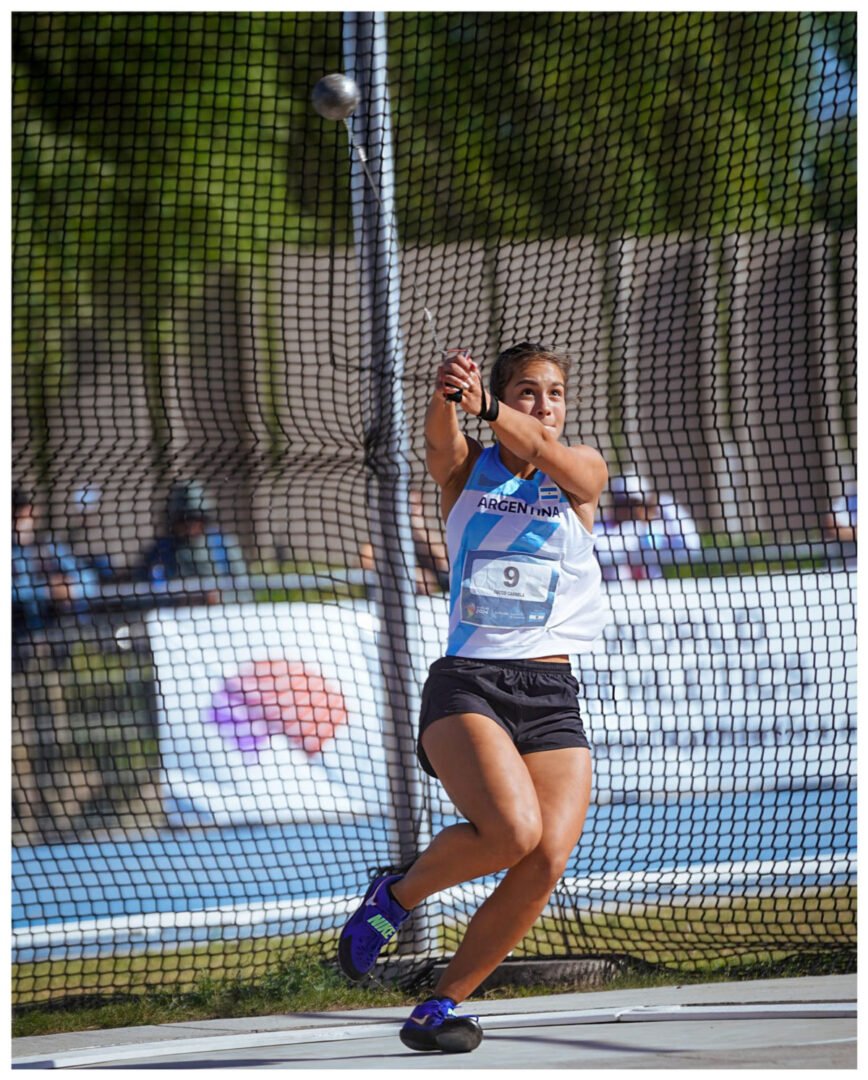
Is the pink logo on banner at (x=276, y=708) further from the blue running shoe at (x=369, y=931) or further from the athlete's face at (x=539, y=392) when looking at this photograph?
the athlete's face at (x=539, y=392)

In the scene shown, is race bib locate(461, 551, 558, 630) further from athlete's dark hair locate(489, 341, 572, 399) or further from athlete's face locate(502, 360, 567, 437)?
athlete's dark hair locate(489, 341, 572, 399)

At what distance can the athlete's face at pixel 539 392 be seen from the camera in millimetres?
3557

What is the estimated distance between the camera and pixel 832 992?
411cm

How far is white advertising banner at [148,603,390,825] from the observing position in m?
6.56

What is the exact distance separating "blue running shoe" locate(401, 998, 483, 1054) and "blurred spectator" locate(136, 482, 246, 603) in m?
5.30

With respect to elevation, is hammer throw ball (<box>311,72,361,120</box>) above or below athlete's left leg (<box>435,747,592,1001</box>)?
above

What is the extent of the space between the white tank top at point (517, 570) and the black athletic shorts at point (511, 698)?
0.04m

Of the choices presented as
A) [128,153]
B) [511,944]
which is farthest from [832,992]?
[128,153]

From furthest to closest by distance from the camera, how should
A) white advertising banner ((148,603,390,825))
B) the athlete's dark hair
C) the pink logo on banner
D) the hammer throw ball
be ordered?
the pink logo on banner < white advertising banner ((148,603,390,825)) < the hammer throw ball < the athlete's dark hair

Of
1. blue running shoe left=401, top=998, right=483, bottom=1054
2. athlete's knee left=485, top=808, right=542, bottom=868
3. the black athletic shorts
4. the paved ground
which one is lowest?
the paved ground

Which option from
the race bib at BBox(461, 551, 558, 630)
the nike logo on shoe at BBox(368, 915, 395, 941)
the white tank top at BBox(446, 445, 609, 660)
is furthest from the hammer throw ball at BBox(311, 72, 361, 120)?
the nike logo on shoe at BBox(368, 915, 395, 941)

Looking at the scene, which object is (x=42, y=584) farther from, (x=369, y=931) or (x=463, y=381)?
(x=463, y=381)

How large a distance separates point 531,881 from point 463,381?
1.29 metres

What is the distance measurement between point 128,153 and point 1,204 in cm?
1219
